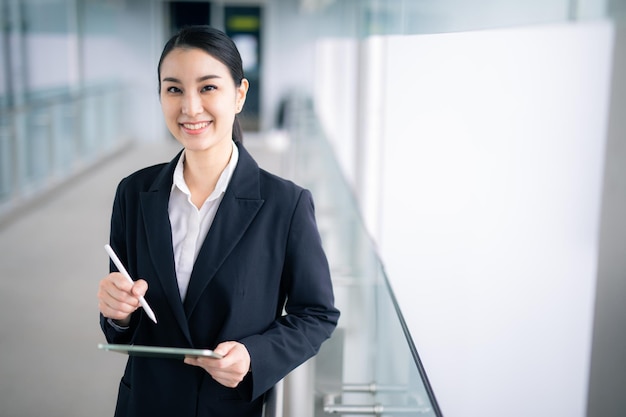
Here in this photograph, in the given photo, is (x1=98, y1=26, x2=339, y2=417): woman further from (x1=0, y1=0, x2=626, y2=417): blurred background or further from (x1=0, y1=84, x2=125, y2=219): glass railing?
(x1=0, y1=84, x2=125, y2=219): glass railing

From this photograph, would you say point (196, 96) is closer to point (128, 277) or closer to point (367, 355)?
point (128, 277)

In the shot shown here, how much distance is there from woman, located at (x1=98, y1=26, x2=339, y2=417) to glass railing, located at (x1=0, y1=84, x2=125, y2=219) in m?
7.47

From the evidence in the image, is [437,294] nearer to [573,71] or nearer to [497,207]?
[497,207]

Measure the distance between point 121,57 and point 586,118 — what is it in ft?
52.4

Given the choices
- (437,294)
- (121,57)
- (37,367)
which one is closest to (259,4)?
(121,57)

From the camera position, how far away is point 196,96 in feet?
4.87

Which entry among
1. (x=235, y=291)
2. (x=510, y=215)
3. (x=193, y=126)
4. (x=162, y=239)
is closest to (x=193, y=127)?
(x=193, y=126)

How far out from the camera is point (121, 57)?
16.2 m

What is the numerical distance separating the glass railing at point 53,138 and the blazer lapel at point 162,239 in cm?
745

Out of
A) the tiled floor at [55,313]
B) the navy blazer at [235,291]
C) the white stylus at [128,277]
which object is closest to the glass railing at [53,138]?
the tiled floor at [55,313]

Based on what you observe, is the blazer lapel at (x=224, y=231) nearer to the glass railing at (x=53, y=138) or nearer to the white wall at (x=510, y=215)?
the white wall at (x=510, y=215)

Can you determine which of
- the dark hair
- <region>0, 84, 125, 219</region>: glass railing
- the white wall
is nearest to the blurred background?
the white wall

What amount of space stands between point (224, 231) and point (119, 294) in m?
0.25

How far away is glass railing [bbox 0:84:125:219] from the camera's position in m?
8.66
